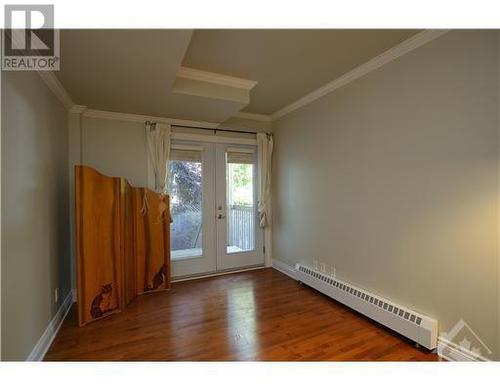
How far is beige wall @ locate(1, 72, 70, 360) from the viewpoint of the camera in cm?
157

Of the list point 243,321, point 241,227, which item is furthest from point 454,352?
point 241,227

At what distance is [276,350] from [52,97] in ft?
10.3

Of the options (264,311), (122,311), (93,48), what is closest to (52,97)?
(93,48)

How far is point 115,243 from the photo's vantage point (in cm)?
273

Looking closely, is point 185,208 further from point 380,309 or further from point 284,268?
point 380,309

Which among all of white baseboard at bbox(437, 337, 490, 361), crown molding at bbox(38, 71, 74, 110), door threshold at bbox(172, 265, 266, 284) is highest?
crown molding at bbox(38, 71, 74, 110)

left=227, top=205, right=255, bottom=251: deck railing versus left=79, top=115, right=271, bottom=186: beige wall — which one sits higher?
left=79, top=115, right=271, bottom=186: beige wall

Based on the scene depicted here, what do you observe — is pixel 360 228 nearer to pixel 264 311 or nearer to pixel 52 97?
pixel 264 311

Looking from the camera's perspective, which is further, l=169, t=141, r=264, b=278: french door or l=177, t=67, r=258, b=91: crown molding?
l=169, t=141, r=264, b=278: french door

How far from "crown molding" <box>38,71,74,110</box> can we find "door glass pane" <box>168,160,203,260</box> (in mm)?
1347

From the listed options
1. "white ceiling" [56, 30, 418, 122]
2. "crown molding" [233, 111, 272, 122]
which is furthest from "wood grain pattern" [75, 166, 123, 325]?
"crown molding" [233, 111, 272, 122]

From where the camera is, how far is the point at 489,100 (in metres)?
1.69

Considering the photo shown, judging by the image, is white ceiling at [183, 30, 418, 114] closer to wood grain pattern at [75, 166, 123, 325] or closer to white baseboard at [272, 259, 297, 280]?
wood grain pattern at [75, 166, 123, 325]

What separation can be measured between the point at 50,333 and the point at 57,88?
7.50 feet
